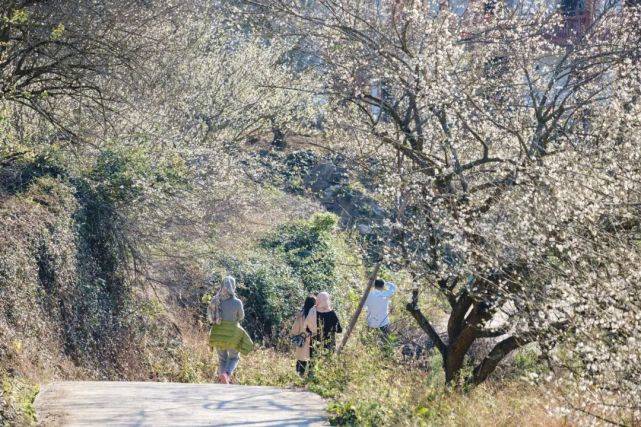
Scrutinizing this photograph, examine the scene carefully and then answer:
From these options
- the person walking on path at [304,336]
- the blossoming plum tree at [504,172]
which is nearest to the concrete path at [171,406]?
the person walking on path at [304,336]

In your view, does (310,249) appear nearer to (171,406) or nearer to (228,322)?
(228,322)

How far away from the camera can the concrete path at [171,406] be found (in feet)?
34.9

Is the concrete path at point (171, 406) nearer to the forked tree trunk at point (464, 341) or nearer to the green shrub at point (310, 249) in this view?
the forked tree trunk at point (464, 341)

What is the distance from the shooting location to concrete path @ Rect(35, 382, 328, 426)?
10.6m

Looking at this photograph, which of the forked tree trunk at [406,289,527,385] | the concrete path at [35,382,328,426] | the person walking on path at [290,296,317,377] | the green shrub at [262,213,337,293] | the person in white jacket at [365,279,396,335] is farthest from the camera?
the green shrub at [262,213,337,293]

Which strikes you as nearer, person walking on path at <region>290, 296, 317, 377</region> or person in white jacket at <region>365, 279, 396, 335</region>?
person walking on path at <region>290, 296, 317, 377</region>

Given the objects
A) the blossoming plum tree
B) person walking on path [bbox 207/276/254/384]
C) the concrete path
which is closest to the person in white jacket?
the blossoming plum tree

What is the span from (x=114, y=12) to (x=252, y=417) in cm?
754

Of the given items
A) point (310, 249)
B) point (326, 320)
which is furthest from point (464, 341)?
point (310, 249)

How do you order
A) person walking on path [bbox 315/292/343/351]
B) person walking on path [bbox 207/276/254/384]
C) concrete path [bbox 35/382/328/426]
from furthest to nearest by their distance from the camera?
person walking on path [bbox 315/292/343/351], person walking on path [bbox 207/276/254/384], concrete path [bbox 35/382/328/426]

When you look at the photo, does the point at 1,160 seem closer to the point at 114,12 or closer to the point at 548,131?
the point at 114,12

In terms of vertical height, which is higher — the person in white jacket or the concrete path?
the person in white jacket

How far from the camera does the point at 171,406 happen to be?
38.1 feet

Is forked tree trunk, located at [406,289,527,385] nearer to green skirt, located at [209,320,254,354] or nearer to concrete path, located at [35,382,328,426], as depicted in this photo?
concrete path, located at [35,382,328,426]
